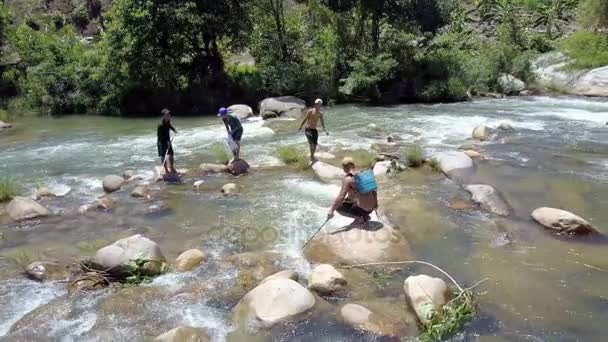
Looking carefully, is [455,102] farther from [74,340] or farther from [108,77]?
[74,340]

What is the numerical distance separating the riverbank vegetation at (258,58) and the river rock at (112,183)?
11945 mm

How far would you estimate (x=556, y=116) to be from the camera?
2023 cm

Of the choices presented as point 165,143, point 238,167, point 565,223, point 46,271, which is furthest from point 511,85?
point 46,271

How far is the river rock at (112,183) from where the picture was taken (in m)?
13.0

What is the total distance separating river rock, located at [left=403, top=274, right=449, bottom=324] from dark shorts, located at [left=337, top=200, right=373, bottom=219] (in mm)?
2057

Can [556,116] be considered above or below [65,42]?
below

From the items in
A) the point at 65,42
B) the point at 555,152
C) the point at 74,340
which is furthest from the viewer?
the point at 65,42

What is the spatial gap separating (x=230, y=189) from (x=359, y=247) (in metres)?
4.47

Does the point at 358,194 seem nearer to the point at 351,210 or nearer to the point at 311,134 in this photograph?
the point at 351,210

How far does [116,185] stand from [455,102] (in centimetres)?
1701

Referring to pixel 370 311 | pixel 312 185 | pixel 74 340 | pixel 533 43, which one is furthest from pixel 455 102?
pixel 74 340

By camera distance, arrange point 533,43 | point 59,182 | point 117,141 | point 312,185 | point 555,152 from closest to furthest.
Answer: point 312,185, point 59,182, point 555,152, point 117,141, point 533,43

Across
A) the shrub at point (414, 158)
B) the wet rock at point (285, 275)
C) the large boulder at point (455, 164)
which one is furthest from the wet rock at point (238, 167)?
the wet rock at point (285, 275)

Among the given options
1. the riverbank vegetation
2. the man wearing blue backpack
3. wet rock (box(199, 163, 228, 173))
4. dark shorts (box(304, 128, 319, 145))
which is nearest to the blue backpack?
the man wearing blue backpack
